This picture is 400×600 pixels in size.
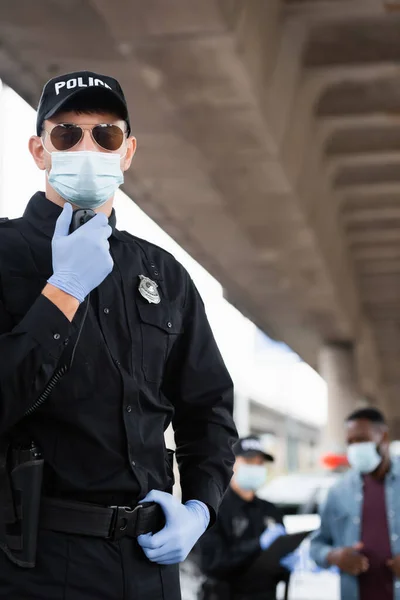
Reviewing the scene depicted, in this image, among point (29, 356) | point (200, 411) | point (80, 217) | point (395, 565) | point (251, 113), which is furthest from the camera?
point (251, 113)

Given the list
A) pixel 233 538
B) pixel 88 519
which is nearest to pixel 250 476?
pixel 233 538

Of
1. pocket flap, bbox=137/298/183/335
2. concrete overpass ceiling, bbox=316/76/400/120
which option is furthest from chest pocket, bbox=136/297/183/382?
concrete overpass ceiling, bbox=316/76/400/120

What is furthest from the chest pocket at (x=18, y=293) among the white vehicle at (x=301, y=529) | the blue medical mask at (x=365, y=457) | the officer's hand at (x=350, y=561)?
the blue medical mask at (x=365, y=457)

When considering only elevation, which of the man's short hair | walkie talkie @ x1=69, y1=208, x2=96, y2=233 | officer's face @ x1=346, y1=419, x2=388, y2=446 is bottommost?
walkie talkie @ x1=69, y1=208, x2=96, y2=233

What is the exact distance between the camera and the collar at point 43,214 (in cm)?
258

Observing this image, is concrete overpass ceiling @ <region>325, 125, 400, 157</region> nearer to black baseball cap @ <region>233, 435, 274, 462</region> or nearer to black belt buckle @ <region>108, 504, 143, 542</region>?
black baseball cap @ <region>233, 435, 274, 462</region>

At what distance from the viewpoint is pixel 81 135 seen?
260 cm

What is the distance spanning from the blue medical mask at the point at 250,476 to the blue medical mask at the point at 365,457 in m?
0.84

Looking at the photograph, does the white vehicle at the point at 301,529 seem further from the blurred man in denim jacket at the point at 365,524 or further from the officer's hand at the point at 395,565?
the officer's hand at the point at 395,565

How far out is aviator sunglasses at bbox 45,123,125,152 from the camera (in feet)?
8.51

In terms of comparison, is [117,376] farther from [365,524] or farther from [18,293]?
[365,524]

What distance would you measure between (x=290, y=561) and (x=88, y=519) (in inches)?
186

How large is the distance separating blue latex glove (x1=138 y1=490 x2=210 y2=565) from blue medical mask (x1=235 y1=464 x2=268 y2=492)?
4732mm

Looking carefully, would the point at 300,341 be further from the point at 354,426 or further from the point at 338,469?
the point at 354,426
